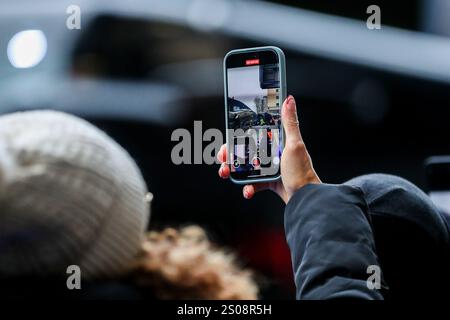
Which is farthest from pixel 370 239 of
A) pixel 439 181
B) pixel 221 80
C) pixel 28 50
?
pixel 28 50

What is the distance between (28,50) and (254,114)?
7.29 ft

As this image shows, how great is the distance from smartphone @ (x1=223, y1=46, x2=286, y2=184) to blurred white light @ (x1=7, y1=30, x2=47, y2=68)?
202 cm

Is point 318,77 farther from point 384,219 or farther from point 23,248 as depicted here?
point 23,248

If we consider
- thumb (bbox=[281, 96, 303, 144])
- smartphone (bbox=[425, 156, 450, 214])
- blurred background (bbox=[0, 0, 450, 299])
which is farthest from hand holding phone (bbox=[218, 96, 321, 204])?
blurred background (bbox=[0, 0, 450, 299])

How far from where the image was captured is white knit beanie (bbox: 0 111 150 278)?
72 cm

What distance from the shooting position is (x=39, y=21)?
125 inches

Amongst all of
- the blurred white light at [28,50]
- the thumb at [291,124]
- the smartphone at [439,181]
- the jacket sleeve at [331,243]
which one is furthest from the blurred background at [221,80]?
the jacket sleeve at [331,243]

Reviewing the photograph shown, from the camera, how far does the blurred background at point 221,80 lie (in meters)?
2.90

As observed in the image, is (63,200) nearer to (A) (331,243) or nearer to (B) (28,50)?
(A) (331,243)

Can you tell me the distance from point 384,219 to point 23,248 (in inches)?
17.1

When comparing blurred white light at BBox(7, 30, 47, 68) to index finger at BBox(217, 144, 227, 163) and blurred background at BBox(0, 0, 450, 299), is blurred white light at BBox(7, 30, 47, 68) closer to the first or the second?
blurred background at BBox(0, 0, 450, 299)

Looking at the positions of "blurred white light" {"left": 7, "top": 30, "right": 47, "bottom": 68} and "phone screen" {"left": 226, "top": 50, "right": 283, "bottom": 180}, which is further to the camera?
"blurred white light" {"left": 7, "top": 30, "right": 47, "bottom": 68}

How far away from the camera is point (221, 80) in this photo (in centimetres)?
335
